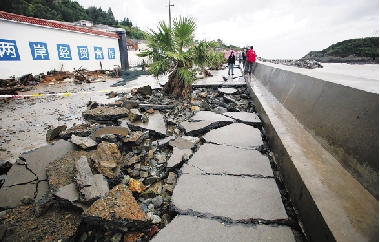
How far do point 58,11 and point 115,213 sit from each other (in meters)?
53.9

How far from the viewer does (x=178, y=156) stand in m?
2.26

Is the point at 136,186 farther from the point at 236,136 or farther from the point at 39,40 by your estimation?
the point at 39,40

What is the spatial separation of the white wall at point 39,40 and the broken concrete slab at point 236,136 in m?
11.1

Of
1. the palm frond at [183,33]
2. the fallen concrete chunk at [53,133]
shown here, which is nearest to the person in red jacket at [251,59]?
the palm frond at [183,33]

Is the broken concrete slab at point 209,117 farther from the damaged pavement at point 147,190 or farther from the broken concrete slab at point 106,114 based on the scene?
the broken concrete slab at point 106,114

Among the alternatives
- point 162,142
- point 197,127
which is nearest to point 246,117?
point 197,127

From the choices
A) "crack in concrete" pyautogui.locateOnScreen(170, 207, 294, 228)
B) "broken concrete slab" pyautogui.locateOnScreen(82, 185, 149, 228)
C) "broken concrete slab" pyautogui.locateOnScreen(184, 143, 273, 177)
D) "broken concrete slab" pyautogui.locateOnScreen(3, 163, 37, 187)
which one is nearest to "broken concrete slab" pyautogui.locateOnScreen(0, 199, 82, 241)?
"broken concrete slab" pyautogui.locateOnScreen(82, 185, 149, 228)

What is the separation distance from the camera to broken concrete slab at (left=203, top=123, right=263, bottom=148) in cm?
252

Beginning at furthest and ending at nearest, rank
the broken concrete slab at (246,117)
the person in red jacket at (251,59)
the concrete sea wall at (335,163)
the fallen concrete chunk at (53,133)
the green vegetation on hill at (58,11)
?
the green vegetation on hill at (58,11)
the person in red jacket at (251,59)
the broken concrete slab at (246,117)
the fallen concrete chunk at (53,133)
the concrete sea wall at (335,163)

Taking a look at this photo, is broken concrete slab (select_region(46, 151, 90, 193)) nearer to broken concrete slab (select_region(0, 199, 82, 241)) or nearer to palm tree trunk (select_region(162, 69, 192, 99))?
broken concrete slab (select_region(0, 199, 82, 241))

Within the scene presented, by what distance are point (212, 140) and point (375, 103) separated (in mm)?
1677

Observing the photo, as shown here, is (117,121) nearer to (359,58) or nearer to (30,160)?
(30,160)

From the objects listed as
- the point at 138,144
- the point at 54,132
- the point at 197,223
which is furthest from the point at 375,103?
the point at 54,132

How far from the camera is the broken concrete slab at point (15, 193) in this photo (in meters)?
1.61
